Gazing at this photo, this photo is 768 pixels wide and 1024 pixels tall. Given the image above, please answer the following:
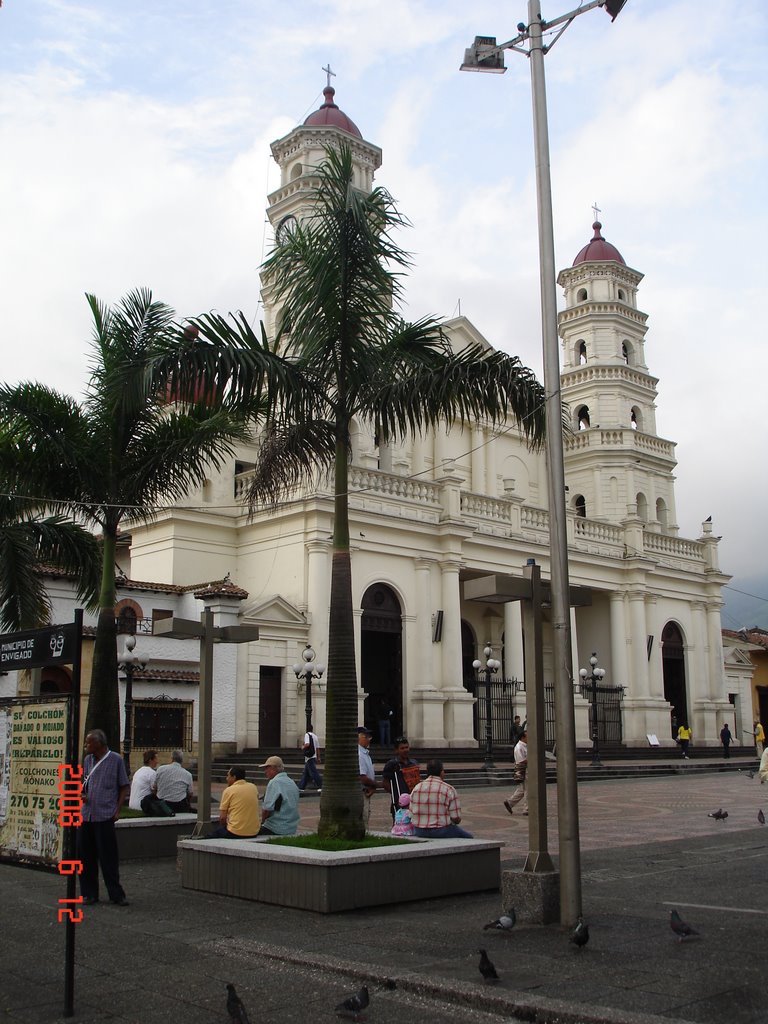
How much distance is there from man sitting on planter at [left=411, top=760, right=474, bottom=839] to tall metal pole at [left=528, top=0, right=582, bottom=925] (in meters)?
2.24

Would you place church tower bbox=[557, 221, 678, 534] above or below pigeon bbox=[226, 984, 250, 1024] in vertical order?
above

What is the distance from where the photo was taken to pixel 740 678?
48.2 m

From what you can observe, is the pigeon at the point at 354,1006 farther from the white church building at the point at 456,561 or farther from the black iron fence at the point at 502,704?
the black iron fence at the point at 502,704

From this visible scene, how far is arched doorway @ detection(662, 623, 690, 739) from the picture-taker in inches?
1746

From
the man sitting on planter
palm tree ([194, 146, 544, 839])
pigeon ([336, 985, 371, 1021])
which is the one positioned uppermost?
palm tree ([194, 146, 544, 839])

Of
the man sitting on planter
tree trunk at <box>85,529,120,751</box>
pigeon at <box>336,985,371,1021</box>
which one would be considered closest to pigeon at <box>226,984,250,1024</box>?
pigeon at <box>336,985,371,1021</box>

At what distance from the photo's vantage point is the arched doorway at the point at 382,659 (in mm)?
32781

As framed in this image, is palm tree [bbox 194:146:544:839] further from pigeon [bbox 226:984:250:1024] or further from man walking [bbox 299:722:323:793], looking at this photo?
man walking [bbox 299:722:323:793]

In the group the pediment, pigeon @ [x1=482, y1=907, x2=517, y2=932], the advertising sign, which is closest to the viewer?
the advertising sign

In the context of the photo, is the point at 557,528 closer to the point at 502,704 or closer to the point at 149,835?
the point at 149,835

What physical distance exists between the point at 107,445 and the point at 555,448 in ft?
26.2

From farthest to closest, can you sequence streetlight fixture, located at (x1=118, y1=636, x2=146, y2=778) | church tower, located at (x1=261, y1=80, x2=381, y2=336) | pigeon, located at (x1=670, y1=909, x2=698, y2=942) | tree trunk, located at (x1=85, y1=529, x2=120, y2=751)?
church tower, located at (x1=261, y1=80, x2=381, y2=336)
streetlight fixture, located at (x1=118, y1=636, x2=146, y2=778)
tree trunk, located at (x1=85, y1=529, x2=120, y2=751)
pigeon, located at (x1=670, y1=909, x2=698, y2=942)

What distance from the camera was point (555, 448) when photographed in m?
9.22

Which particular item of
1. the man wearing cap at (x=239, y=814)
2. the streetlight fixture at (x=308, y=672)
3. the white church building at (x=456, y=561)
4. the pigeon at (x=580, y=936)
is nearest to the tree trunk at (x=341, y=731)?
the man wearing cap at (x=239, y=814)
